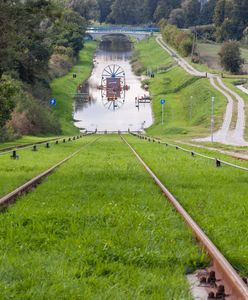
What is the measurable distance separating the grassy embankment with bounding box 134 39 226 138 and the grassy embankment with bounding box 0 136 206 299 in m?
51.4

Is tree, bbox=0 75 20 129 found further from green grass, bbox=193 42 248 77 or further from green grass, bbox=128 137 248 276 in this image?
green grass, bbox=193 42 248 77

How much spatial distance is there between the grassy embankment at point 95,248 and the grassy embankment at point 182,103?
2023 inches

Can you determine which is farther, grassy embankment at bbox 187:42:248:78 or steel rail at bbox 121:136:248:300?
grassy embankment at bbox 187:42:248:78

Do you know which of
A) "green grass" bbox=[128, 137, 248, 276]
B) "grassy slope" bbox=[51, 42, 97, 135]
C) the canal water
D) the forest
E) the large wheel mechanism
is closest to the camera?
"green grass" bbox=[128, 137, 248, 276]

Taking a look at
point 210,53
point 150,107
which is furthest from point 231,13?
point 150,107

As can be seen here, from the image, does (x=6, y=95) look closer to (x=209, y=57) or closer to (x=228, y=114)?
(x=228, y=114)

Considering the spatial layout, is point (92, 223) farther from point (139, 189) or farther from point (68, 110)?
point (68, 110)

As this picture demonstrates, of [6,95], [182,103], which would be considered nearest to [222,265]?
[6,95]

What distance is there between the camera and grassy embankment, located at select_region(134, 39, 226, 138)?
74425mm

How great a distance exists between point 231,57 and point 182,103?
27.9 meters

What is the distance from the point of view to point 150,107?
10625 cm

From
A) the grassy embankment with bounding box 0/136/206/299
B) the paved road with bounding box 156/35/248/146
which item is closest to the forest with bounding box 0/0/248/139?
the grassy embankment with bounding box 0/136/206/299

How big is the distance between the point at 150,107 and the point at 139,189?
308 ft

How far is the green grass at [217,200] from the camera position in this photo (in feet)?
24.1
